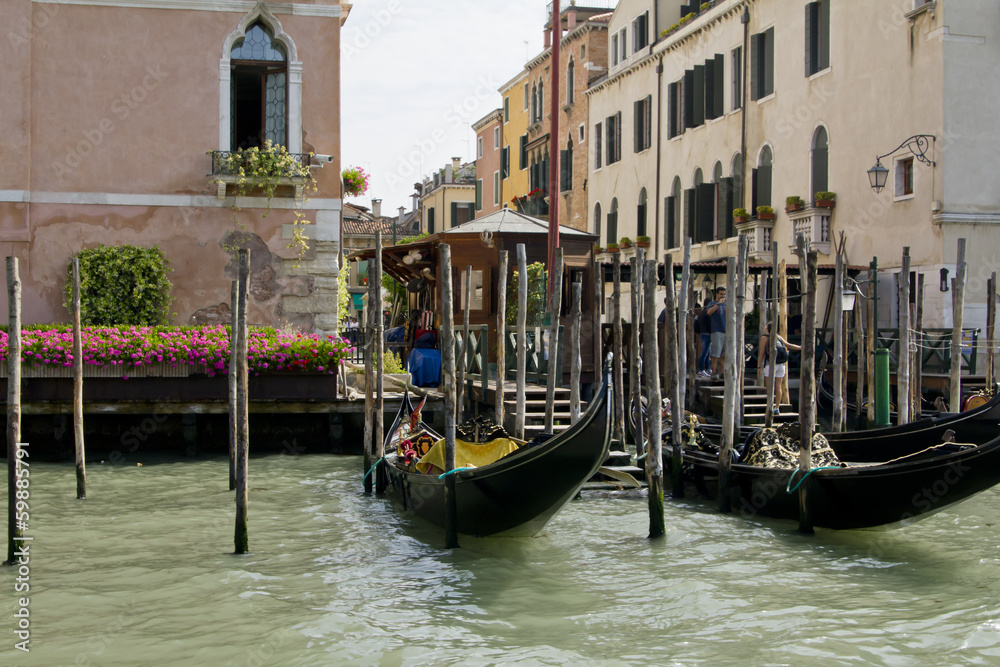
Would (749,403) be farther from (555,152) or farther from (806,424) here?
(806,424)

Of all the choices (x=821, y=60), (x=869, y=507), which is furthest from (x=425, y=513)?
(x=821, y=60)

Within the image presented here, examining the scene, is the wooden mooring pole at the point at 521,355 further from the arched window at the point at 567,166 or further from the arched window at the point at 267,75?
the arched window at the point at 567,166

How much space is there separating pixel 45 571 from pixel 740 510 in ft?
15.6

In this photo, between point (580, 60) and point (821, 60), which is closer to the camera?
point (821, 60)

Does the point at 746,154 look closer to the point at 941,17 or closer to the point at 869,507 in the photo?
the point at 941,17

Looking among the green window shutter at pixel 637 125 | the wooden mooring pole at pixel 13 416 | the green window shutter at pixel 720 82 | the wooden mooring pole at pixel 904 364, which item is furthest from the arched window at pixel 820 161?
the wooden mooring pole at pixel 13 416

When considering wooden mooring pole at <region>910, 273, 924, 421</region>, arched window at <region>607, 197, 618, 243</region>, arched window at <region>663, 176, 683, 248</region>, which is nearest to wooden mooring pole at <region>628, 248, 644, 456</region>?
wooden mooring pole at <region>910, 273, 924, 421</region>

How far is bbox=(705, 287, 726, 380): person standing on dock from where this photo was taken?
40.3 ft

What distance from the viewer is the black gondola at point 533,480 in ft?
20.5

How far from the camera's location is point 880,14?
1386 cm

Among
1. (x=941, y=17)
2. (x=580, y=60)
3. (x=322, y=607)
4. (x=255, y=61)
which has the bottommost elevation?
(x=322, y=607)

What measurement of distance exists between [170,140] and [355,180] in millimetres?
2552

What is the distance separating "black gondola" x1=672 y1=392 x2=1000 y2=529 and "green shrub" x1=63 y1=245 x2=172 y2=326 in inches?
234

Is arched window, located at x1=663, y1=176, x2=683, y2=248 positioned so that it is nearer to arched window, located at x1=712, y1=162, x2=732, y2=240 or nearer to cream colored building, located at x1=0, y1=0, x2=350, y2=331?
arched window, located at x1=712, y1=162, x2=732, y2=240
